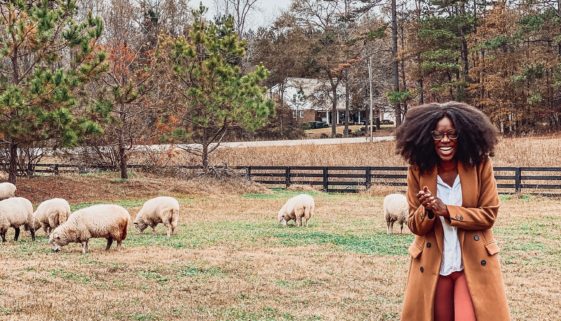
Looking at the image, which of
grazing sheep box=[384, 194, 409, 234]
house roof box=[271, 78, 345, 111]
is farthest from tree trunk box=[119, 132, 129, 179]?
house roof box=[271, 78, 345, 111]

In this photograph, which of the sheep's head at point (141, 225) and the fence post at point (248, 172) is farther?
the fence post at point (248, 172)

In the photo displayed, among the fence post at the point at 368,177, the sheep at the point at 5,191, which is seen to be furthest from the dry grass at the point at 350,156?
the sheep at the point at 5,191

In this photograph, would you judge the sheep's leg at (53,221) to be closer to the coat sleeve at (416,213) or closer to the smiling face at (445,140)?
the coat sleeve at (416,213)

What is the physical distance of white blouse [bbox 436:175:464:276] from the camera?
4.15 meters

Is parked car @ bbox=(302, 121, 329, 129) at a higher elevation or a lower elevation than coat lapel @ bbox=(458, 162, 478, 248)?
higher

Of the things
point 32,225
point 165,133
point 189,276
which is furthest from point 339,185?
point 189,276

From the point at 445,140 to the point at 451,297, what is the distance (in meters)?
0.95

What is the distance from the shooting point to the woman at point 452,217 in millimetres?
4070

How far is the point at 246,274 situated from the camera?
9.82m

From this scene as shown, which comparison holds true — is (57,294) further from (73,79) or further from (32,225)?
(73,79)

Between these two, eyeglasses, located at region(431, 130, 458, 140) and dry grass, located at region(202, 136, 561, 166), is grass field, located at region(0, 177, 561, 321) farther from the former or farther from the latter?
dry grass, located at region(202, 136, 561, 166)

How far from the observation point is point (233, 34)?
92.0ft

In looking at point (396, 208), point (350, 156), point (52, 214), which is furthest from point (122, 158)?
point (396, 208)

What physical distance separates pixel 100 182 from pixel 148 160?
16.9 feet
